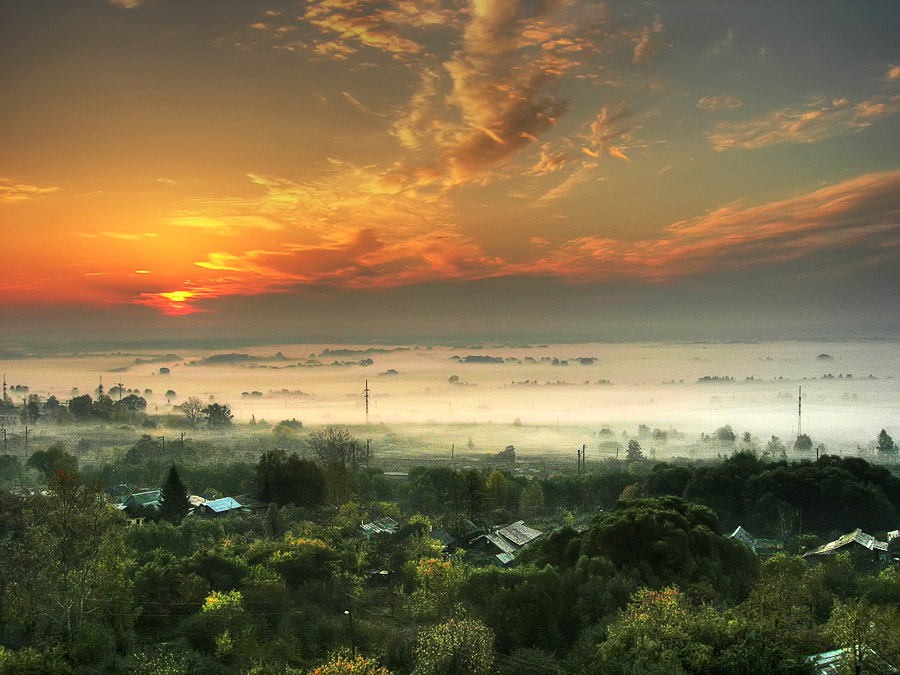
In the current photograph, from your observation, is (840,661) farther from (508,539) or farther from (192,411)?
(192,411)

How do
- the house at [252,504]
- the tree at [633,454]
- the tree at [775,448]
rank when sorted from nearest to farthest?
the house at [252,504]
the tree at [633,454]
the tree at [775,448]

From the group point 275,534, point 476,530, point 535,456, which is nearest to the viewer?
point 275,534

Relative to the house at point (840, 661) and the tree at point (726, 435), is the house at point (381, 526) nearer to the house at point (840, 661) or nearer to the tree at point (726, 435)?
the house at point (840, 661)

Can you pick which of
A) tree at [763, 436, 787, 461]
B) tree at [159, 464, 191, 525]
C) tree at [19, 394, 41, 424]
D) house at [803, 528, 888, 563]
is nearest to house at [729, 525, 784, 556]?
house at [803, 528, 888, 563]

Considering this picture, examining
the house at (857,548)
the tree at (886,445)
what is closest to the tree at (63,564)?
the house at (857,548)

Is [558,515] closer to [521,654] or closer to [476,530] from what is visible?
[476,530]

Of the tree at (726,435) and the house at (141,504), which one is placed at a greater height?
the house at (141,504)

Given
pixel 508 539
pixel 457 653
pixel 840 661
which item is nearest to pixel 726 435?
pixel 508 539

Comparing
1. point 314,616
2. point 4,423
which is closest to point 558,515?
point 314,616
